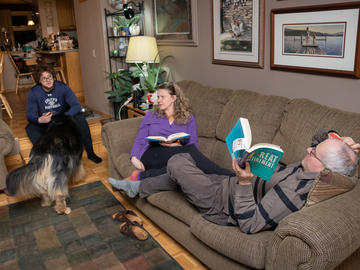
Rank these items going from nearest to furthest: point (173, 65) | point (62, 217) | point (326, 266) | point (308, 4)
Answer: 1. point (326, 266)
2. point (308, 4)
3. point (62, 217)
4. point (173, 65)

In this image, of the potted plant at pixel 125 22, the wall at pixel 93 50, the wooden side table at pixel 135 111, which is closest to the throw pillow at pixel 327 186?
the wooden side table at pixel 135 111

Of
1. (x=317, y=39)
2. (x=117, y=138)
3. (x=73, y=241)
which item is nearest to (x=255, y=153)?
(x=317, y=39)

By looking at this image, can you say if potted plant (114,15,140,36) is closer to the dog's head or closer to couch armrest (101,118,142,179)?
the dog's head

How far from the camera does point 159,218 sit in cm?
222

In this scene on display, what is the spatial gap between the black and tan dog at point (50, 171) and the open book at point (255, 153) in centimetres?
163

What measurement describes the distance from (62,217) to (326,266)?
1934 millimetres

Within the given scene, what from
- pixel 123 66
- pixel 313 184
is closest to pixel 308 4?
pixel 313 184

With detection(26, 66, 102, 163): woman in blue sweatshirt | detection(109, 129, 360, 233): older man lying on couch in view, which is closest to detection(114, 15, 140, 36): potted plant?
detection(26, 66, 102, 163): woman in blue sweatshirt

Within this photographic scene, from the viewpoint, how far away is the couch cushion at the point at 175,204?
194 cm

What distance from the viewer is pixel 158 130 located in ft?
8.48

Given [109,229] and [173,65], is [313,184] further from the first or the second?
[173,65]

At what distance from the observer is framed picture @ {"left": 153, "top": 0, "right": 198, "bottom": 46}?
3217mm

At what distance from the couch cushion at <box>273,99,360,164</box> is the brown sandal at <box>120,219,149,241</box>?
103cm

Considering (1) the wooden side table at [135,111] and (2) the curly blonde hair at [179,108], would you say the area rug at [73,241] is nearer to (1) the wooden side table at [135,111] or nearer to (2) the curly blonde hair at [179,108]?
(2) the curly blonde hair at [179,108]
